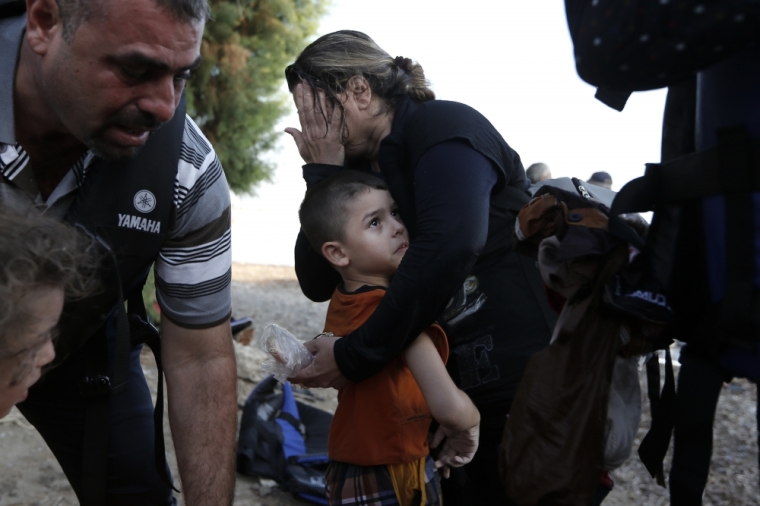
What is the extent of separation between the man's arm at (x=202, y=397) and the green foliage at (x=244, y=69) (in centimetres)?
590

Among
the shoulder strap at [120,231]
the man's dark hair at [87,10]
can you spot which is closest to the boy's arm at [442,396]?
the shoulder strap at [120,231]

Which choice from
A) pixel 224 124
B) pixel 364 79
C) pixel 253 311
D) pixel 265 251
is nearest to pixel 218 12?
pixel 224 124

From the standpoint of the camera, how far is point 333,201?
2262mm

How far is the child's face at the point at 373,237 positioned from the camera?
221cm

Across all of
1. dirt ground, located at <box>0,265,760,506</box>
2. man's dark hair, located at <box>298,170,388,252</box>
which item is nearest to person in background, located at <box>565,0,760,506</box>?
man's dark hair, located at <box>298,170,388,252</box>

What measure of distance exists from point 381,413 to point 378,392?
0.21ft

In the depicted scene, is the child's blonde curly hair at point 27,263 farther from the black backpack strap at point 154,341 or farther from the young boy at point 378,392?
the young boy at point 378,392

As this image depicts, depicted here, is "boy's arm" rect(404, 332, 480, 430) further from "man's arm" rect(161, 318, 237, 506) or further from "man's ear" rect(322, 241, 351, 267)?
"man's arm" rect(161, 318, 237, 506)

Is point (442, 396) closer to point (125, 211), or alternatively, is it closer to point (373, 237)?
point (373, 237)

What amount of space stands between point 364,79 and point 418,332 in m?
0.85

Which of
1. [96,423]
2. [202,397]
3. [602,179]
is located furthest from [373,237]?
[602,179]

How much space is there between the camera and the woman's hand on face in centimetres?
229

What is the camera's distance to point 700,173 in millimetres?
1309

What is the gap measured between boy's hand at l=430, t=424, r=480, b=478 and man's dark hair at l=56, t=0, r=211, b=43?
140 cm
